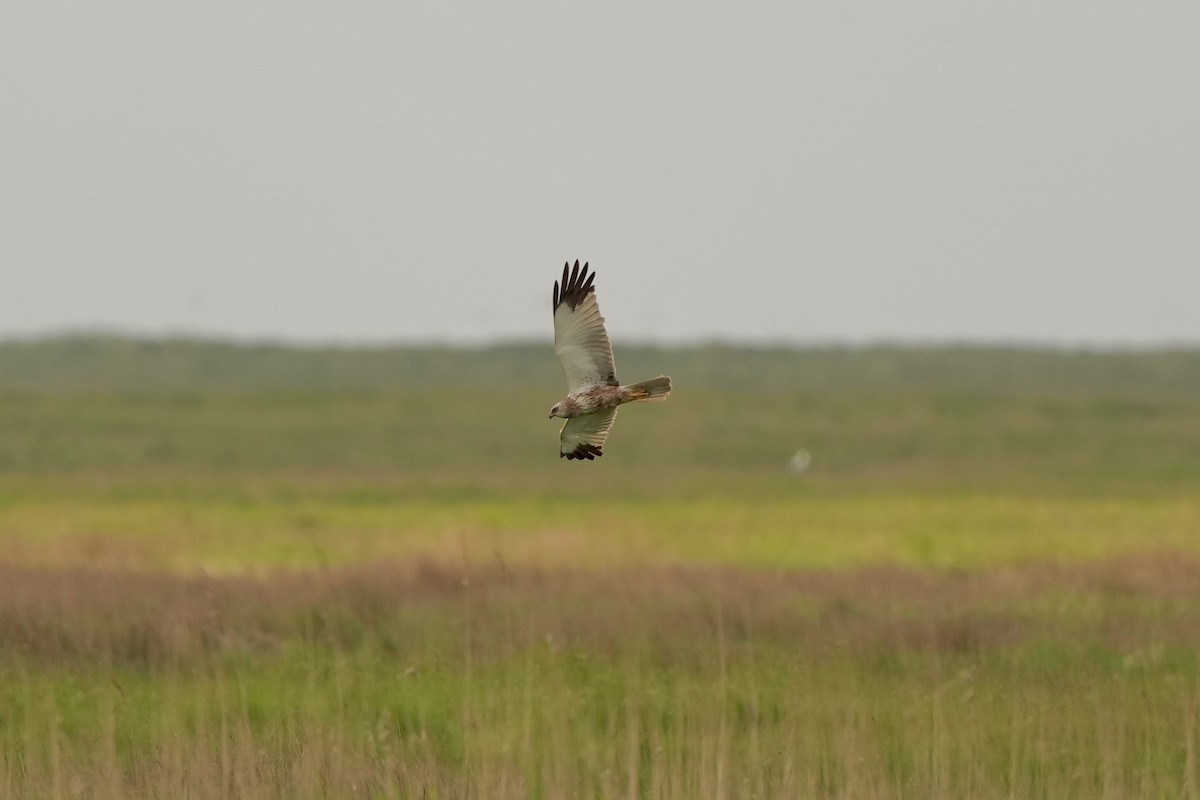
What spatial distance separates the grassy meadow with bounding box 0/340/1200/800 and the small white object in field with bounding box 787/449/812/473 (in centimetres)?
844

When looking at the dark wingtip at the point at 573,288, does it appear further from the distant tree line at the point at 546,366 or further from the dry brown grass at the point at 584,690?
the distant tree line at the point at 546,366

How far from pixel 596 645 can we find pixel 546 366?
65.9 metres

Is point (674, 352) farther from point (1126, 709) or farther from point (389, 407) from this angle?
point (1126, 709)

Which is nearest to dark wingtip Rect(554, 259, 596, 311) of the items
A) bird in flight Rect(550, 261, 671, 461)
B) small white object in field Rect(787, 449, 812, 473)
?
bird in flight Rect(550, 261, 671, 461)

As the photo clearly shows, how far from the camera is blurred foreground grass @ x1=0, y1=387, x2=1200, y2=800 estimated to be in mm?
9562

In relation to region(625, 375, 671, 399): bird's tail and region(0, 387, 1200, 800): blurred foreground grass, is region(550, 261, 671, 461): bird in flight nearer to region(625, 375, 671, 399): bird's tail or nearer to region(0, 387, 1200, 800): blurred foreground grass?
region(625, 375, 671, 399): bird's tail

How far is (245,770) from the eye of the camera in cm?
932

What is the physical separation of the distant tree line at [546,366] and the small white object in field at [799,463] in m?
28.1

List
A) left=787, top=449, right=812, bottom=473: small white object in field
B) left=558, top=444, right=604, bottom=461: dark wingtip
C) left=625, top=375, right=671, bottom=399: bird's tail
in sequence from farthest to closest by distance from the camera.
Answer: left=787, top=449, right=812, bottom=473: small white object in field < left=558, top=444, right=604, bottom=461: dark wingtip < left=625, top=375, right=671, bottom=399: bird's tail

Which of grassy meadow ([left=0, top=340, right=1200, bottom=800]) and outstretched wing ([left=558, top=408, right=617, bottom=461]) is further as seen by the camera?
outstretched wing ([left=558, top=408, right=617, bottom=461])

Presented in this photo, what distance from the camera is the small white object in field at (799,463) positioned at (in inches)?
1718

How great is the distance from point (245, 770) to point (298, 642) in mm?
3688

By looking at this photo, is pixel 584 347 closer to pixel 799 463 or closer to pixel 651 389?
pixel 651 389

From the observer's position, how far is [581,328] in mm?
10188
